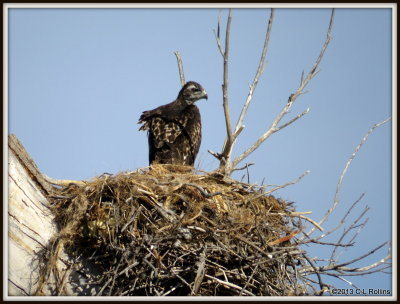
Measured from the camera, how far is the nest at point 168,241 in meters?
5.06

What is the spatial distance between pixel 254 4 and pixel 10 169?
305cm

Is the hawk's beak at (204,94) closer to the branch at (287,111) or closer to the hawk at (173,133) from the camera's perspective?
the hawk at (173,133)

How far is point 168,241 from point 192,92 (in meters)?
4.14

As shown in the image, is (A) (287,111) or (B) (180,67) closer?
(A) (287,111)

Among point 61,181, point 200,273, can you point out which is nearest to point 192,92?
point 61,181

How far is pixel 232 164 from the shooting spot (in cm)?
640

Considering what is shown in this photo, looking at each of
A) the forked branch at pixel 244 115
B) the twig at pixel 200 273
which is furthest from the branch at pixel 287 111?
the twig at pixel 200 273

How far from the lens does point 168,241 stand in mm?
5207

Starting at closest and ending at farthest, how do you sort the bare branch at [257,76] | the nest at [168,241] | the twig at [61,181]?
1. the nest at [168,241]
2. the twig at [61,181]
3. the bare branch at [257,76]

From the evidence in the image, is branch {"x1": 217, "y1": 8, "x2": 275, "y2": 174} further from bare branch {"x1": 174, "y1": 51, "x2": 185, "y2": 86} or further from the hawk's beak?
the hawk's beak

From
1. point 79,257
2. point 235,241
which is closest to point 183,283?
point 235,241

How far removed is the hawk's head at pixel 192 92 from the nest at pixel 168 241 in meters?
3.23

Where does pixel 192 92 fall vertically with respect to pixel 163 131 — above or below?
above

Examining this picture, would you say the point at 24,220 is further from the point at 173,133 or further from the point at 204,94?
the point at 204,94
